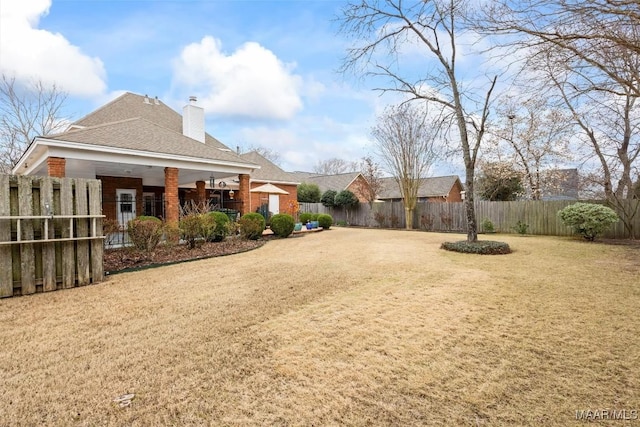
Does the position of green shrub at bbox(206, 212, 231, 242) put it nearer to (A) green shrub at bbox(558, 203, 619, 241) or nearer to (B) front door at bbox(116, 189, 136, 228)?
(B) front door at bbox(116, 189, 136, 228)

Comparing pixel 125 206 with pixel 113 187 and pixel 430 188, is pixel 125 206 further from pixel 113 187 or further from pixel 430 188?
pixel 430 188

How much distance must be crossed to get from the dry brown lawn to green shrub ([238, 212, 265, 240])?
6103 mm

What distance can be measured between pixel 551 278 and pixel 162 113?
19702mm

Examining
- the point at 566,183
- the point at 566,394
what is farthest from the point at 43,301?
the point at 566,183

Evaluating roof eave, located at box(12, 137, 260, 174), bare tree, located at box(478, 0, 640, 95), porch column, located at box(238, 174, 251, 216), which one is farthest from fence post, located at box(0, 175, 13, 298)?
porch column, located at box(238, 174, 251, 216)

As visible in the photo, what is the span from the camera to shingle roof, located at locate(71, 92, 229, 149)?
15.8 metres

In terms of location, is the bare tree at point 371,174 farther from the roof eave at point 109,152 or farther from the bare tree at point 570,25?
the bare tree at point 570,25

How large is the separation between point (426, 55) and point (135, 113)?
584 inches

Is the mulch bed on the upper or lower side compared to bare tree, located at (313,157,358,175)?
lower

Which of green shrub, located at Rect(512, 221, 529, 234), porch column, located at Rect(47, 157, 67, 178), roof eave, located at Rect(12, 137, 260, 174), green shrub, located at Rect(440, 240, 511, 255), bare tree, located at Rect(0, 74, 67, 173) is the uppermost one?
bare tree, located at Rect(0, 74, 67, 173)

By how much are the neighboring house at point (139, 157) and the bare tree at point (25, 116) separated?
11261 mm

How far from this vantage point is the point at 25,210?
5391mm

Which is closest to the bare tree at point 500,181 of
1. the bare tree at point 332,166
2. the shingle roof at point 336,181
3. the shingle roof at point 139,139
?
the shingle roof at point 336,181

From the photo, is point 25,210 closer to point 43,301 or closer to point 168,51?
point 43,301
